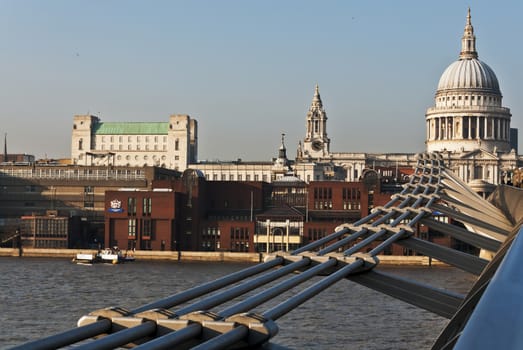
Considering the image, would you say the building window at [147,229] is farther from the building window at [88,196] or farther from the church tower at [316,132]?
the church tower at [316,132]

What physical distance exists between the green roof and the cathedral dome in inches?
1158

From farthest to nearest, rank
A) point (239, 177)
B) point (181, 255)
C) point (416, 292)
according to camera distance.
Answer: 1. point (239, 177)
2. point (181, 255)
3. point (416, 292)

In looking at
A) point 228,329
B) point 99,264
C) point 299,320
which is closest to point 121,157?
point 99,264

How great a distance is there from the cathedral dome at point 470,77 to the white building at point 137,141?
89.3 ft

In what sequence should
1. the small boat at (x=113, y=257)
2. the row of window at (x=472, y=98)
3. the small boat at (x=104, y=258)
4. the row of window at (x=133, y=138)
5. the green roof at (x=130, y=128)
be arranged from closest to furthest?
1. the small boat at (x=104, y=258)
2. the small boat at (x=113, y=257)
3. the row of window at (x=472, y=98)
4. the row of window at (x=133, y=138)
5. the green roof at (x=130, y=128)

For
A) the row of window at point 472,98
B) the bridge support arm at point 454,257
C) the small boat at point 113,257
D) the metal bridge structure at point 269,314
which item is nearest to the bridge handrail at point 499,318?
the metal bridge structure at point 269,314

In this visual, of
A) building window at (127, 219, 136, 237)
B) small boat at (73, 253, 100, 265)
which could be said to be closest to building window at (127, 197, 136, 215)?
building window at (127, 219, 136, 237)

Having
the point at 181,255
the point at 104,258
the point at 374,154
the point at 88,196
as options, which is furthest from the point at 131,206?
the point at 374,154

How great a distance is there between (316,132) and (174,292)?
78.1 meters

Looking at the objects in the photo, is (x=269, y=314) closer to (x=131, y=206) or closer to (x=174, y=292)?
(x=174, y=292)

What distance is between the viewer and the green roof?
362 ft

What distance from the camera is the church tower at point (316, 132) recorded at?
10850 centimetres

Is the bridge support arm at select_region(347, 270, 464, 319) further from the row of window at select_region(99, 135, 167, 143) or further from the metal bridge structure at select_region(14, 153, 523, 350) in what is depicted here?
the row of window at select_region(99, 135, 167, 143)

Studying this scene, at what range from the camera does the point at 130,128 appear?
111875mm
